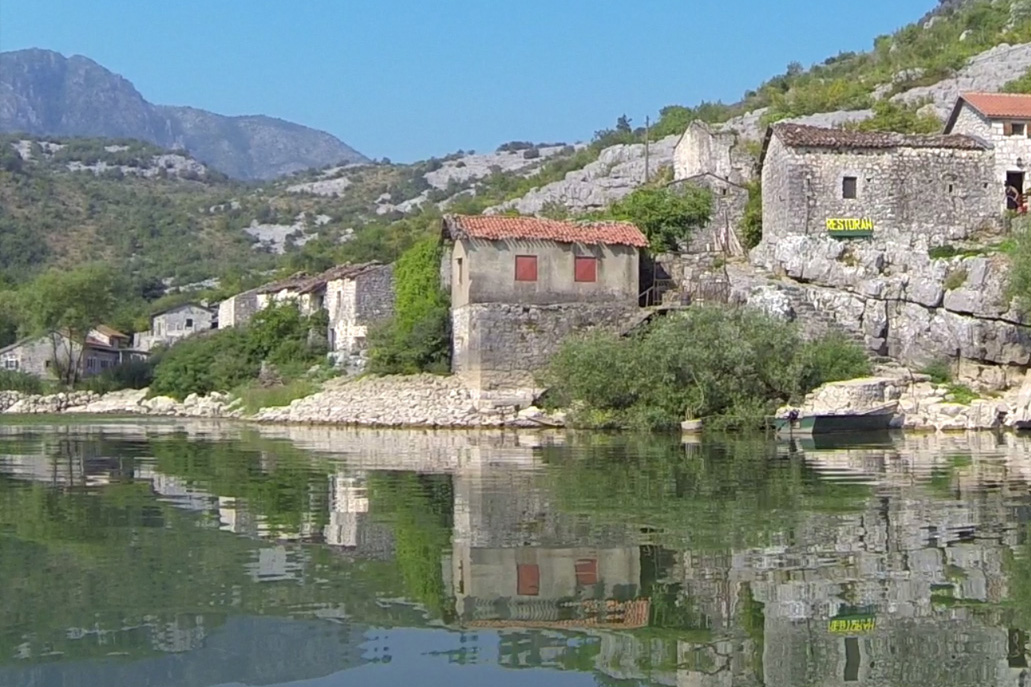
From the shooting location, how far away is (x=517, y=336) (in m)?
40.1

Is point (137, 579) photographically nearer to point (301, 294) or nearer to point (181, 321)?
point (301, 294)

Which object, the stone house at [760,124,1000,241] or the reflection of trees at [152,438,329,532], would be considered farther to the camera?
the stone house at [760,124,1000,241]

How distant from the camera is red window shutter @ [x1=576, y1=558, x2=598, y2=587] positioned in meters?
10.1

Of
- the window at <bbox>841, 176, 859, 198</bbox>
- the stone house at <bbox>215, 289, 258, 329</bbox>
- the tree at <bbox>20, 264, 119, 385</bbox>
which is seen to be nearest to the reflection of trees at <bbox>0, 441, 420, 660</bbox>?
the window at <bbox>841, 176, 859, 198</bbox>

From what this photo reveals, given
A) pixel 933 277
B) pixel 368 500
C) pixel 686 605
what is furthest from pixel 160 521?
pixel 933 277

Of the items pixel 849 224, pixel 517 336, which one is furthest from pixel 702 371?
pixel 849 224

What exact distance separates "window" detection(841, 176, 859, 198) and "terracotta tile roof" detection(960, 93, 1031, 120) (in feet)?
17.4

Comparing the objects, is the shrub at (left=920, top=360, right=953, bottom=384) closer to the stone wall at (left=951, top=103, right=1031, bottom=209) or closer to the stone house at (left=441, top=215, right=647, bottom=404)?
the stone wall at (left=951, top=103, right=1031, bottom=209)

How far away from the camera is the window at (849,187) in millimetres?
41531

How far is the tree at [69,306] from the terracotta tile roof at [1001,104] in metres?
44.5

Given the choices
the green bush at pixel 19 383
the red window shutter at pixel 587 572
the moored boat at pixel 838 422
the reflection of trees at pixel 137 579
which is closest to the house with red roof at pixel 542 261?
the moored boat at pixel 838 422

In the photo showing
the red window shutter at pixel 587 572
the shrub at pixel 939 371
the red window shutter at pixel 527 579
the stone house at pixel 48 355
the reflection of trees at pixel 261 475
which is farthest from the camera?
the stone house at pixel 48 355

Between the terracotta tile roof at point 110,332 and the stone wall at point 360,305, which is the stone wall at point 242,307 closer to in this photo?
the stone wall at point 360,305

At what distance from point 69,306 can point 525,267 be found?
32743mm
